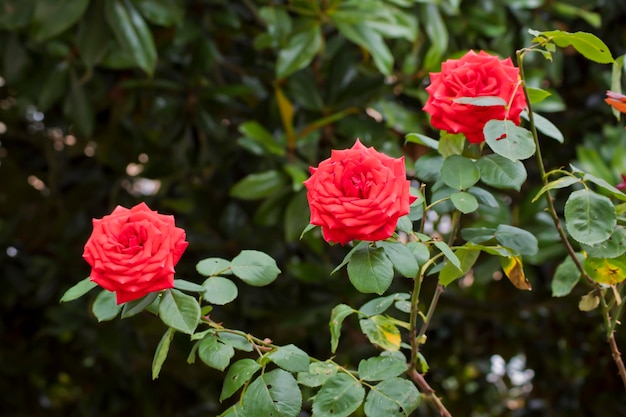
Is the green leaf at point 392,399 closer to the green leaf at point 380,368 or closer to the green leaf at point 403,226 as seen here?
the green leaf at point 380,368

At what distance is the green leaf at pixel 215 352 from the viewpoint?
61 cm

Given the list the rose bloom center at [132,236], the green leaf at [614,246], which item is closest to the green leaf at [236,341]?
the rose bloom center at [132,236]

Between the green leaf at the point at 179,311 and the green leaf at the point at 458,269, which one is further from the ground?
the green leaf at the point at 179,311

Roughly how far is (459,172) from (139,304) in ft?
0.93

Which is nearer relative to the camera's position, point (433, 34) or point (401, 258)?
point (401, 258)

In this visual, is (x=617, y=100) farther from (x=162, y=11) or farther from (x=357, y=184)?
(x=162, y=11)

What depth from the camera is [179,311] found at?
2.06ft

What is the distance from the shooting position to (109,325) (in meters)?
1.60

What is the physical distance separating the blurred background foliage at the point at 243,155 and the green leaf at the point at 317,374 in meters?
0.65

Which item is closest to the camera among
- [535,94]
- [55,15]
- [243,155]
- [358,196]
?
[358,196]

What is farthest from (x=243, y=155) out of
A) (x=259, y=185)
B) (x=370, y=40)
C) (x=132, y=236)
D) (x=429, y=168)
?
(x=132, y=236)

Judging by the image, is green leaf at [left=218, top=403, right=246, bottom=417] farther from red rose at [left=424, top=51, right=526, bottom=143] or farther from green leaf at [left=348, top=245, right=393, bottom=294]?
Result: red rose at [left=424, top=51, right=526, bottom=143]

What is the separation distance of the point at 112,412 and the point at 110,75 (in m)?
0.79

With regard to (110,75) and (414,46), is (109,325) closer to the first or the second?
(110,75)
